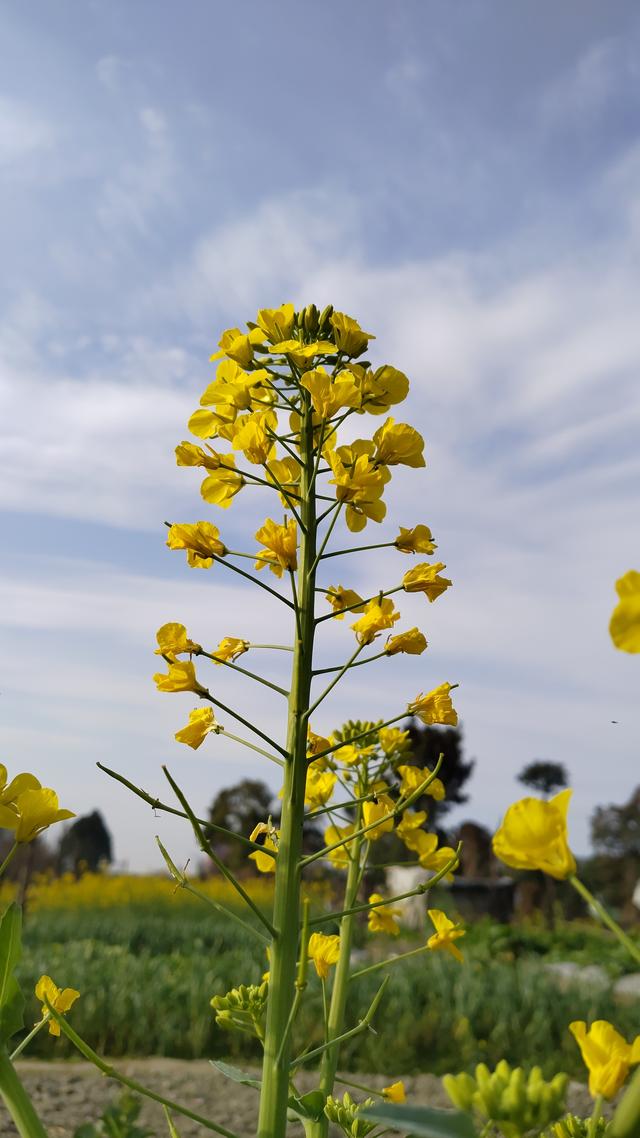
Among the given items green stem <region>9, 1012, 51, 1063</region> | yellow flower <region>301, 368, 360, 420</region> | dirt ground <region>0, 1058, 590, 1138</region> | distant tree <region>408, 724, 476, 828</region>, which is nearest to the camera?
green stem <region>9, 1012, 51, 1063</region>

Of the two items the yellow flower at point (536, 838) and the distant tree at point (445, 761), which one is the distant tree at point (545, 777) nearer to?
the distant tree at point (445, 761)

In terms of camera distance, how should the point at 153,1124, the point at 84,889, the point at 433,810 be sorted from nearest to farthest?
the point at 153,1124 < the point at 84,889 < the point at 433,810

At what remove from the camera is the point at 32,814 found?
4.36 feet

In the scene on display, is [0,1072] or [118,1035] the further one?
[118,1035]

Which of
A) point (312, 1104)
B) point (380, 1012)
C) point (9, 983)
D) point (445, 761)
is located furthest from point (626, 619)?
point (445, 761)

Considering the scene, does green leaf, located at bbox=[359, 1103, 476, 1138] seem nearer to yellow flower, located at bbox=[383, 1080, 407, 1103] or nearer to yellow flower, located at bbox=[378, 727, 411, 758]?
yellow flower, located at bbox=[383, 1080, 407, 1103]

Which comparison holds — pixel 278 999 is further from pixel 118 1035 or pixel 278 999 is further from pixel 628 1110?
pixel 118 1035

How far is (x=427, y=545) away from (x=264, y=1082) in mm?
931

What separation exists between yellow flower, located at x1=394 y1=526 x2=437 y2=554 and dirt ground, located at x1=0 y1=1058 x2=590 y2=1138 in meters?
3.14

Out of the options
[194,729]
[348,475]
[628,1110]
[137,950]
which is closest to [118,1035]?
[137,950]

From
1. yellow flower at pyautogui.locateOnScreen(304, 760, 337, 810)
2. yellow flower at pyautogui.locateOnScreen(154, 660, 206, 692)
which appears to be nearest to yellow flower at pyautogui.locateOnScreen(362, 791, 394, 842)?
yellow flower at pyautogui.locateOnScreen(304, 760, 337, 810)

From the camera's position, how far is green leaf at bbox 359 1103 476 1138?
0.78 meters

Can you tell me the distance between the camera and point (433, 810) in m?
14.4

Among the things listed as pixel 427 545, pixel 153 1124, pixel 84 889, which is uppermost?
pixel 427 545
